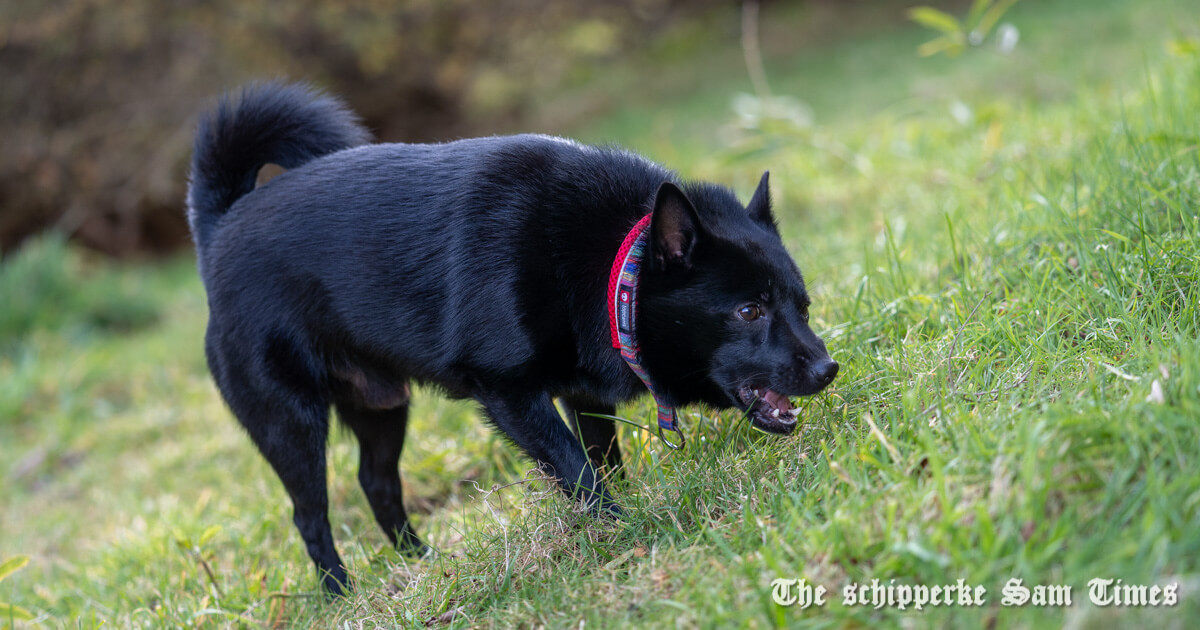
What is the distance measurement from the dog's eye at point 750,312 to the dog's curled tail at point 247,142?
1524 millimetres

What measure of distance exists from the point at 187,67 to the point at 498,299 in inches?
327

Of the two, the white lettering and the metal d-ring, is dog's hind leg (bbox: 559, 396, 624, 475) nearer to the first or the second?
the metal d-ring

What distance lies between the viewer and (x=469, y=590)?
2.23 metres

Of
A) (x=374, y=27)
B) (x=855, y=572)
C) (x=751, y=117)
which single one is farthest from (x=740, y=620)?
(x=374, y=27)

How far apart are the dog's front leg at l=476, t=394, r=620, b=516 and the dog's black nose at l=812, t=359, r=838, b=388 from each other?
0.61 metres

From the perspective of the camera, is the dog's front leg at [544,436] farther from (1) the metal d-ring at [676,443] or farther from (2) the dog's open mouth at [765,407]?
(2) the dog's open mouth at [765,407]

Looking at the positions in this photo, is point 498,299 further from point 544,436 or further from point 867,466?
point 867,466

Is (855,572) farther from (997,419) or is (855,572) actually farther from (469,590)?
(469,590)

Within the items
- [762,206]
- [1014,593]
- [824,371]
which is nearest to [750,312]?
[824,371]

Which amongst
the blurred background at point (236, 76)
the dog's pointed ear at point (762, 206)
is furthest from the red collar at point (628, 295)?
the blurred background at point (236, 76)

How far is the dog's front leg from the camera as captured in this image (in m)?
2.38

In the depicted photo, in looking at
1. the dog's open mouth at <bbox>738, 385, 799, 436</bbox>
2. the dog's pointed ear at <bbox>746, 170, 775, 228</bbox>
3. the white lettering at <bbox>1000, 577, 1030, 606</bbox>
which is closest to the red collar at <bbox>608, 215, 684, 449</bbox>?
the dog's open mouth at <bbox>738, 385, 799, 436</bbox>

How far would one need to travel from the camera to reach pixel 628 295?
236 cm

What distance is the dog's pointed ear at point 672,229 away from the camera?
2217mm
